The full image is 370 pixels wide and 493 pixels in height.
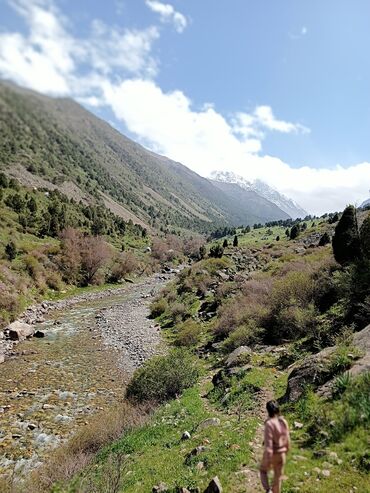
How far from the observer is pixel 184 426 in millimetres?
14422

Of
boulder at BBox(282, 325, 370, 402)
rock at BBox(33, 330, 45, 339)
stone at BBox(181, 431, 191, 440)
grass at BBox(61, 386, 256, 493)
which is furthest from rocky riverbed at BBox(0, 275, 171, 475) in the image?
boulder at BBox(282, 325, 370, 402)

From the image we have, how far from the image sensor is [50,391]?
22453 mm

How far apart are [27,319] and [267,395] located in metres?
31.1

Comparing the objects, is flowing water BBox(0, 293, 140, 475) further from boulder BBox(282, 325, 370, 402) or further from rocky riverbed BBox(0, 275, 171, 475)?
boulder BBox(282, 325, 370, 402)

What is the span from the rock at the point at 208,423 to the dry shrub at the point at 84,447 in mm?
2998

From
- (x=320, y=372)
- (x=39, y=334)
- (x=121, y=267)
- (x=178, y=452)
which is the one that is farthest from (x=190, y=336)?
(x=121, y=267)

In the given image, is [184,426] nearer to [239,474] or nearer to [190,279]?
[239,474]

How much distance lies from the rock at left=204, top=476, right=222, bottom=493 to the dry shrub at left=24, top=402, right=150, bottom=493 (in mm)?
5382

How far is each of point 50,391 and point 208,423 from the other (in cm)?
1258

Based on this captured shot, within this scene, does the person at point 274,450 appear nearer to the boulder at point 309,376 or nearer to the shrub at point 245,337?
the boulder at point 309,376

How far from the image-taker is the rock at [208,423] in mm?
13853

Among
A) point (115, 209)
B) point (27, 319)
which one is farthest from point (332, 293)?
point (115, 209)

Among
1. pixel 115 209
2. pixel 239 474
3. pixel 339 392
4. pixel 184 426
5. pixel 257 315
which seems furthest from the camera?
pixel 115 209

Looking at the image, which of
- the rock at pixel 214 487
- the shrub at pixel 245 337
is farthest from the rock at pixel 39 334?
the rock at pixel 214 487
